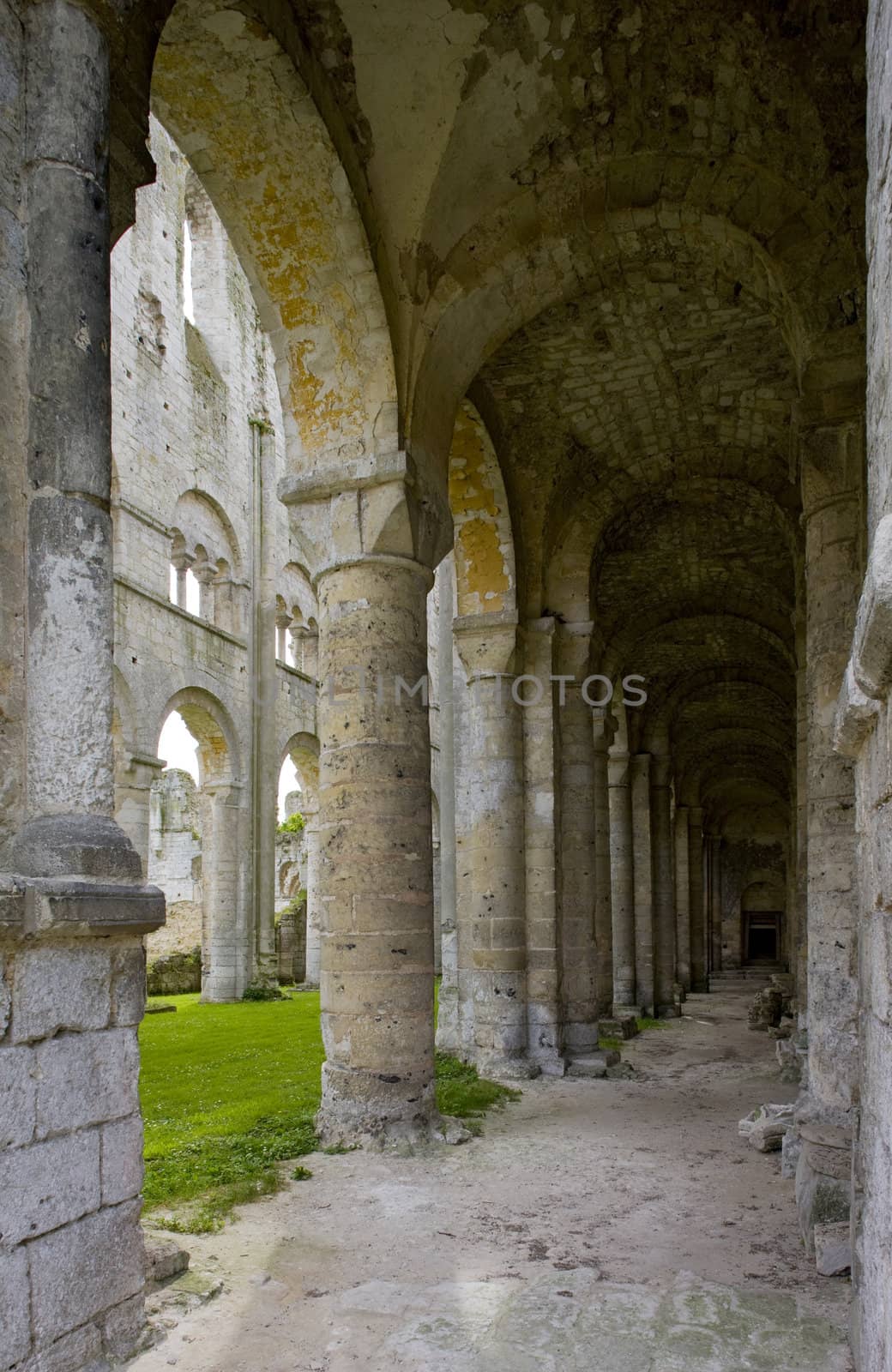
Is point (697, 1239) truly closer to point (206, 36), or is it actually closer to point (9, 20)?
point (9, 20)

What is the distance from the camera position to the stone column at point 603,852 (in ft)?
40.3

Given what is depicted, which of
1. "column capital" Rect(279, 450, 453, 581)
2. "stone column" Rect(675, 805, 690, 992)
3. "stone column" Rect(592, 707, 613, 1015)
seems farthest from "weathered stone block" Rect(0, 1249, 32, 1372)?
"stone column" Rect(675, 805, 690, 992)

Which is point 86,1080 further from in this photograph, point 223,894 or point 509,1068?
point 223,894

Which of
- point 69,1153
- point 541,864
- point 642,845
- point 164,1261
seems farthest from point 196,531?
point 69,1153

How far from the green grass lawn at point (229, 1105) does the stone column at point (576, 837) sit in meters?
1.49

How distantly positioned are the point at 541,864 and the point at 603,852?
3033 millimetres

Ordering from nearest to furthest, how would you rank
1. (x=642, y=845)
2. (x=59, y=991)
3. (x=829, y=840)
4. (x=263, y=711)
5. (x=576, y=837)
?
1. (x=59, y=991)
2. (x=829, y=840)
3. (x=576, y=837)
4. (x=642, y=845)
5. (x=263, y=711)

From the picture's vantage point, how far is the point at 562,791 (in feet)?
36.9

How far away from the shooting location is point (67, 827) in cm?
338

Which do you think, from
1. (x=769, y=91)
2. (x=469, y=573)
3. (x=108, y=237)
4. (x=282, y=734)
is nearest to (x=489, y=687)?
(x=469, y=573)

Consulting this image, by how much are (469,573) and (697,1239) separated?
6817mm

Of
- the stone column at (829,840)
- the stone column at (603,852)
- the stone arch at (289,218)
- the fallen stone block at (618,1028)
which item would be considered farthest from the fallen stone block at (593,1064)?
the stone arch at (289,218)

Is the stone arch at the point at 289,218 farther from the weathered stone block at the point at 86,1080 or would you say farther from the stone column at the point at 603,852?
the stone column at the point at 603,852

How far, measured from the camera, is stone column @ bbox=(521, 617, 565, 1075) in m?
10.1
